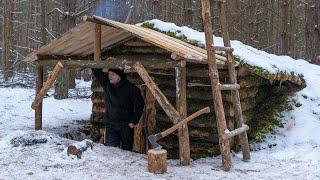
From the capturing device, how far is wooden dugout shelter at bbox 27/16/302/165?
22.1 ft

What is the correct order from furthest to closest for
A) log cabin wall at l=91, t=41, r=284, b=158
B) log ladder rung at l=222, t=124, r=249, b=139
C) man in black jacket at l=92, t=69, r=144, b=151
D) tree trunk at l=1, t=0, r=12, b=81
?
tree trunk at l=1, t=0, r=12, b=81 → log cabin wall at l=91, t=41, r=284, b=158 → man in black jacket at l=92, t=69, r=144, b=151 → log ladder rung at l=222, t=124, r=249, b=139

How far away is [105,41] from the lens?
8867mm

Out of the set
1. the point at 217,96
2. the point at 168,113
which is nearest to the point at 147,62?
the point at 168,113

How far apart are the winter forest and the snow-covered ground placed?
0.02 meters

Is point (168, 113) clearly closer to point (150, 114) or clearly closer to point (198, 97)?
point (198, 97)

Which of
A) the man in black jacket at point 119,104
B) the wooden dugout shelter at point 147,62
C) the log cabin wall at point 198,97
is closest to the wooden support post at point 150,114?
the wooden dugout shelter at point 147,62

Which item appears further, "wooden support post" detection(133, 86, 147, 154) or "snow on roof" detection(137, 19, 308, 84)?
"wooden support post" detection(133, 86, 147, 154)

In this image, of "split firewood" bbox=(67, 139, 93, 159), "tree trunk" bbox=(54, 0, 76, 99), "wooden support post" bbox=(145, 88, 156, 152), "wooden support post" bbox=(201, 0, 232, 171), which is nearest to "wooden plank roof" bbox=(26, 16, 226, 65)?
"wooden support post" bbox=(201, 0, 232, 171)

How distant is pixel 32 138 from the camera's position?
24.0ft

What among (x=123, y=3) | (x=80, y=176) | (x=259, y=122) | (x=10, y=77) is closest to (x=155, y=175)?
(x=80, y=176)

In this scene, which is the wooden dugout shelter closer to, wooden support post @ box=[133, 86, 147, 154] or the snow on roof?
wooden support post @ box=[133, 86, 147, 154]

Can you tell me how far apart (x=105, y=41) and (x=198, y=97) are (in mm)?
2287

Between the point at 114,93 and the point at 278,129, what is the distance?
11.6 feet

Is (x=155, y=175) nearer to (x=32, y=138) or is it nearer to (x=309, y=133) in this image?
(x=32, y=138)
